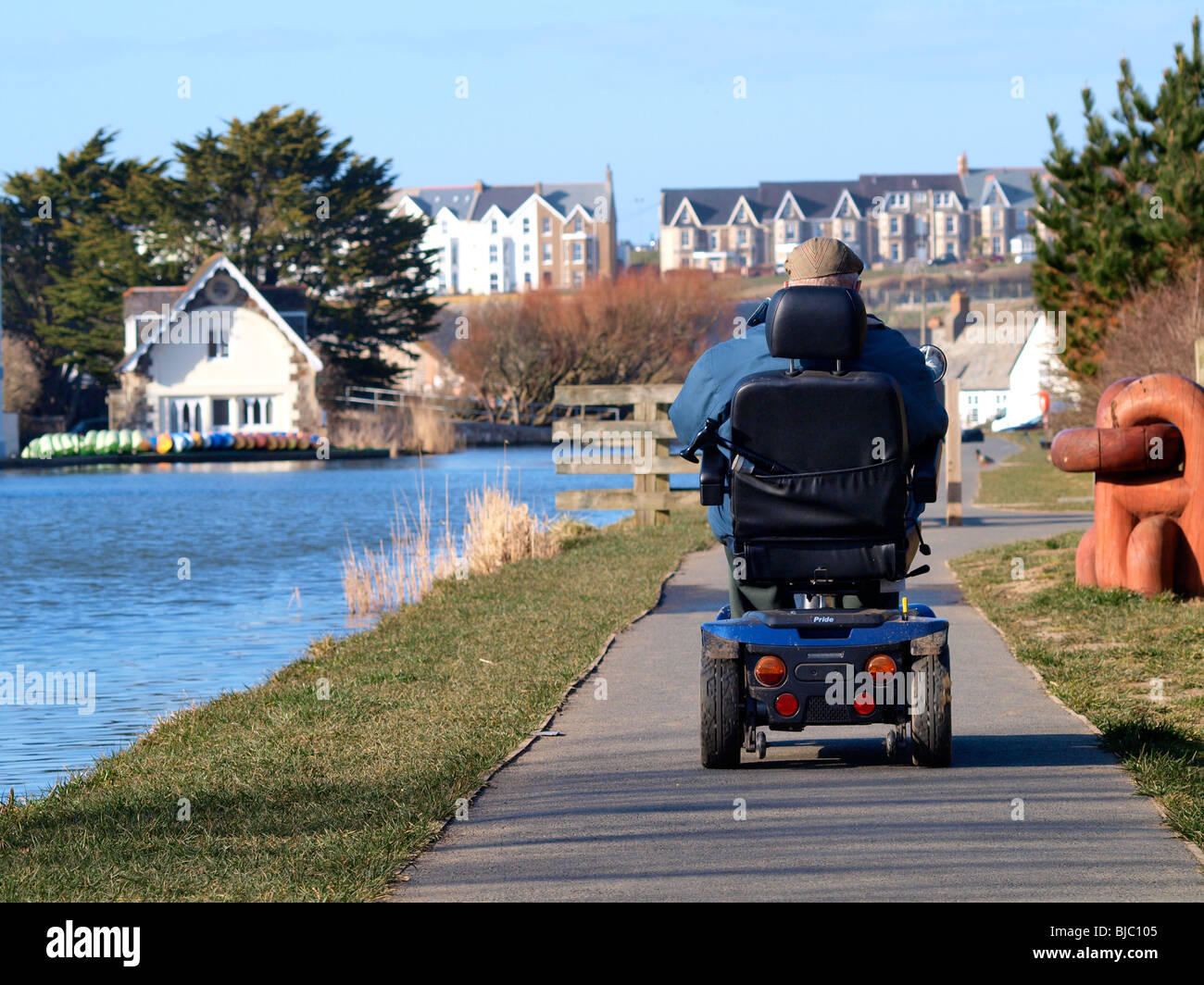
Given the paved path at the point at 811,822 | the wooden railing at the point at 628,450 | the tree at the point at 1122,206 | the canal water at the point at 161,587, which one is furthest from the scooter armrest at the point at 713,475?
the tree at the point at 1122,206

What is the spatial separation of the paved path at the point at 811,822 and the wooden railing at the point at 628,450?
10899 millimetres

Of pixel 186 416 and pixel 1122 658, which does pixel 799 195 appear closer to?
pixel 186 416

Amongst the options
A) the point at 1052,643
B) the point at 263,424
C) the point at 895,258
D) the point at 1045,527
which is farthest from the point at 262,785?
the point at 895,258

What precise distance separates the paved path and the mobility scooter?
14.7 inches

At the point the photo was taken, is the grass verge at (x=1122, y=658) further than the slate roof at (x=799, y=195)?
No

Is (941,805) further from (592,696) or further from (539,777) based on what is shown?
(592,696)

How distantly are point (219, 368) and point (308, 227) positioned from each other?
9.19 metres

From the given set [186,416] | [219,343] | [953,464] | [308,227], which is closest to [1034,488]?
[953,464]

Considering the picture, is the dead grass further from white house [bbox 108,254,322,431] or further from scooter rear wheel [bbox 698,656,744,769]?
white house [bbox 108,254,322,431]

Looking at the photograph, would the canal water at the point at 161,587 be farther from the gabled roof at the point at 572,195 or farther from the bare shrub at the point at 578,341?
the gabled roof at the point at 572,195

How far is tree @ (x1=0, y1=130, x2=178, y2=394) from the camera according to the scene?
73.0m

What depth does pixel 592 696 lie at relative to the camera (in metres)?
9.20

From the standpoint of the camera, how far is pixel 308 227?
238 feet

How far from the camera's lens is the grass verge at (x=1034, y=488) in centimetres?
2422
